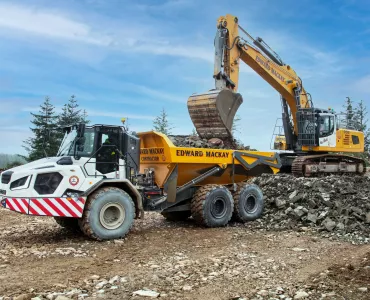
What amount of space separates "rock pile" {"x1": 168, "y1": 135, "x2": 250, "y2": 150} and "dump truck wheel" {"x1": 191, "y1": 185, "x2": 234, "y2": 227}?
108 cm

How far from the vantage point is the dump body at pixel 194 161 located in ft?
28.4

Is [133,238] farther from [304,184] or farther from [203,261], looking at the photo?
[304,184]

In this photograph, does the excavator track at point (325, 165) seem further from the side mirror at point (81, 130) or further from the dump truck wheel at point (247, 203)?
the side mirror at point (81, 130)

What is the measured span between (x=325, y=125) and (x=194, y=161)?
10.7 metres

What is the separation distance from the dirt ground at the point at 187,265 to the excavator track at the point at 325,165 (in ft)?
28.0

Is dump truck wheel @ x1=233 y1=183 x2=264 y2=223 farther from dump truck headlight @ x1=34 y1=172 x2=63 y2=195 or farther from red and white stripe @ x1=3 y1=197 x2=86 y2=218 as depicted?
dump truck headlight @ x1=34 y1=172 x2=63 y2=195

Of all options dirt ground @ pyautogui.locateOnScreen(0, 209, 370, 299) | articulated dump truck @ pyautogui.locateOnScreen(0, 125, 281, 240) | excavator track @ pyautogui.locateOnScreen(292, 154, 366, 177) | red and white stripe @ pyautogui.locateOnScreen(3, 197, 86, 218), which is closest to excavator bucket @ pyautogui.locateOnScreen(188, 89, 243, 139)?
articulated dump truck @ pyautogui.locateOnScreen(0, 125, 281, 240)

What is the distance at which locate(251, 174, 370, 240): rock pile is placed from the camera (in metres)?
8.82

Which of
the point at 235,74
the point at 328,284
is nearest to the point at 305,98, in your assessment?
the point at 235,74

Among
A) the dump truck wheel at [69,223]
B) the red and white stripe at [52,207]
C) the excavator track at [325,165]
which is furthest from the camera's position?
the excavator track at [325,165]

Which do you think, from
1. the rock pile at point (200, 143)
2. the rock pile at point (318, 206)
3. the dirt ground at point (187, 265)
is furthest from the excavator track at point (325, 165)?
the dirt ground at point (187, 265)

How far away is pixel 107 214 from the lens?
25.2 ft

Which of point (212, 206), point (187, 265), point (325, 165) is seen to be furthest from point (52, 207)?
point (325, 165)

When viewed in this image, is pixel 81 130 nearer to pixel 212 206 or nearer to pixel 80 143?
pixel 80 143
